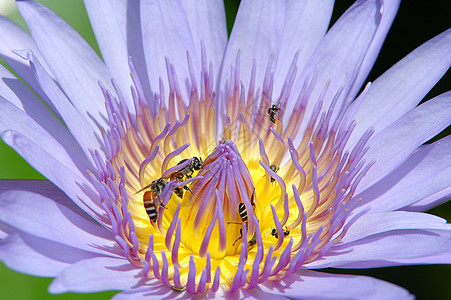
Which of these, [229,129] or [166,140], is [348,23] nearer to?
[229,129]

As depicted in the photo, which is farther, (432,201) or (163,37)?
(163,37)

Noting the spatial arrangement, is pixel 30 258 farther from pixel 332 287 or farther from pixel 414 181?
pixel 414 181

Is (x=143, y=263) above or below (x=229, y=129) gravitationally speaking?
below

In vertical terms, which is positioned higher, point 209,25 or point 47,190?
point 209,25

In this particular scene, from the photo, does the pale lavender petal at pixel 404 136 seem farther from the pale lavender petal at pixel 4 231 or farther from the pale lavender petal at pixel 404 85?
the pale lavender petal at pixel 4 231

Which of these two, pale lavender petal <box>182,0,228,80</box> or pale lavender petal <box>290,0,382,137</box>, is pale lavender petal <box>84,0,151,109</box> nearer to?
pale lavender petal <box>182,0,228,80</box>

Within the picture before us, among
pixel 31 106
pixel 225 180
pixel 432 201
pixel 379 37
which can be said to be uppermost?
pixel 379 37

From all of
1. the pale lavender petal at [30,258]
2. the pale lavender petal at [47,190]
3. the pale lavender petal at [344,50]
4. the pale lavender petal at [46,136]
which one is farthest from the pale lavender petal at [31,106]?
the pale lavender petal at [344,50]

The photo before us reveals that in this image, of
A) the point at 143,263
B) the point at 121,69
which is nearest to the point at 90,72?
the point at 121,69

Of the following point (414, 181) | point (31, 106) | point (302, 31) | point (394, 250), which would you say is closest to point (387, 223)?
point (394, 250)
